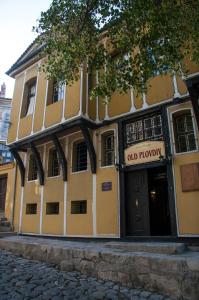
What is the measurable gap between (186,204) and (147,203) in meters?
1.63

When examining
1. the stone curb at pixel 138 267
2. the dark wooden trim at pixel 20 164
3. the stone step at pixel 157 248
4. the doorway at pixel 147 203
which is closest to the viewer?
the stone curb at pixel 138 267

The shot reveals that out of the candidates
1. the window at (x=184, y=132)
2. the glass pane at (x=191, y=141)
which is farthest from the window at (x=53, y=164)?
the glass pane at (x=191, y=141)

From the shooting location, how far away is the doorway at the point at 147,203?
9.30 meters

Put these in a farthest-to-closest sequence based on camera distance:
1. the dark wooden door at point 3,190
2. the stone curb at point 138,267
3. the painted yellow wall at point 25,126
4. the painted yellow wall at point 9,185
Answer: the dark wooden door at point 3,190 → the painted yellow wall at point 9,185 → the painted yellow wall at point 25,126 → the stone curb at point 138,267

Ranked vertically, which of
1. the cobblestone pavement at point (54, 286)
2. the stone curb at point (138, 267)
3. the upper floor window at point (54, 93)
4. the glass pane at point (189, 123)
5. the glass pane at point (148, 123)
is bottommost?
the cobblestone pavement at point (54, 286)

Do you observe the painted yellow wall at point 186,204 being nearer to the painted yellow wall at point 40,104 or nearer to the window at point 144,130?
the window at point 144,130

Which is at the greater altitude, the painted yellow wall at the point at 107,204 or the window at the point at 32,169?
the window at the point at 32,169

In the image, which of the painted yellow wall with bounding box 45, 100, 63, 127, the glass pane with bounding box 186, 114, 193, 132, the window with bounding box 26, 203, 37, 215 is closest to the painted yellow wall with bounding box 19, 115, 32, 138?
the painted yellow wall with bounding box 45, 100, 63, 127

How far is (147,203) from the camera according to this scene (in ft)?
30.8

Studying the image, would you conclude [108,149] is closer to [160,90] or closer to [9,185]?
[160,90]

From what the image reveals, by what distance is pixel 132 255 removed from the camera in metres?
5.54

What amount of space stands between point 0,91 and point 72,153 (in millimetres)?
20910

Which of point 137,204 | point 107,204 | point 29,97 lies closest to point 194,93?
point 137,204

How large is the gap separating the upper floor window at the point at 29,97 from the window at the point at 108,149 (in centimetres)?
488
